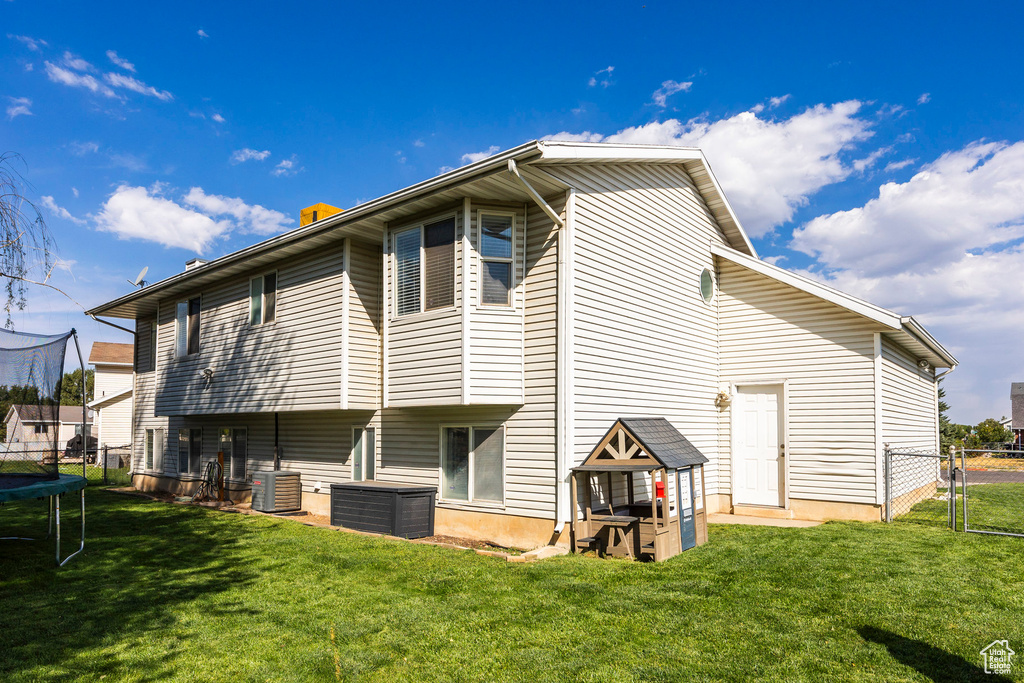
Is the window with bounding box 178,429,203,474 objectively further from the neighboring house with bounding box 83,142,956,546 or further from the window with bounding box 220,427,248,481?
the neighboring house with bounding box 83,142,956,546

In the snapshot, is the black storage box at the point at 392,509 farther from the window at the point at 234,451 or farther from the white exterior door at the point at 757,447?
the white exterior door at the point at 757,447

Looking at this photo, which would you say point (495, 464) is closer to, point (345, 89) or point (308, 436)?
point (308, 436)

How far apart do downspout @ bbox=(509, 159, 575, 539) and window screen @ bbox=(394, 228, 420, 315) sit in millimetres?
2174

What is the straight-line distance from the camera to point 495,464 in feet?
31.3

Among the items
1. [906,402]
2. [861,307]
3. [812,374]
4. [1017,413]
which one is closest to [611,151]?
[861,307]

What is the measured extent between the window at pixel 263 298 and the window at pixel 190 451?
4.96 metres

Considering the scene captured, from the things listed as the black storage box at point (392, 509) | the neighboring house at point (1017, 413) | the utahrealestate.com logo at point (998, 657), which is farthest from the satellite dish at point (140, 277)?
the neighboring house at point (1017, 413)

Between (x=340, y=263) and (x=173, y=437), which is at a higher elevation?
(x=340, y=263)

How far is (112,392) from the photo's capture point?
1548 inches

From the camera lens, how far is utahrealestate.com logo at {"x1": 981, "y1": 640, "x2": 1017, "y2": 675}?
169 inches

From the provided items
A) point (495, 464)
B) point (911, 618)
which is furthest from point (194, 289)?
point (911, 618)

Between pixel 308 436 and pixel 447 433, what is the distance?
469 centimetres

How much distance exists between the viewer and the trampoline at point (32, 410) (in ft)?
26.2

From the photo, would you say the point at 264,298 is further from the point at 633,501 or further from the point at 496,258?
the point at 633,501
